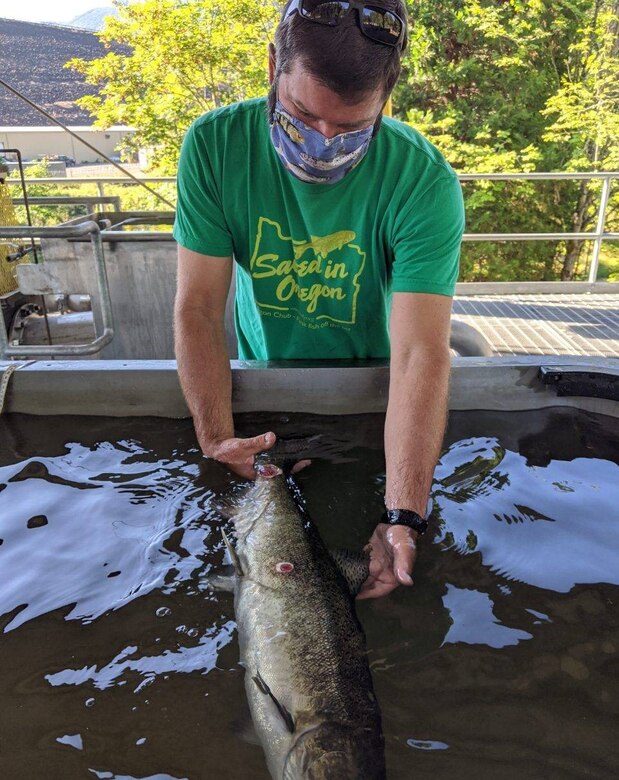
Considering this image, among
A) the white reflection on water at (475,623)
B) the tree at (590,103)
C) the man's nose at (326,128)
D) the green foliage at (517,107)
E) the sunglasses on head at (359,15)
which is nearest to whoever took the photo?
the white reflection on water at (475,623)

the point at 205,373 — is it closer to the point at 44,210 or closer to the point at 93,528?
the point at 93,528

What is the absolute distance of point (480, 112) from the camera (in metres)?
12.9

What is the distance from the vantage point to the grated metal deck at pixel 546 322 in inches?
267

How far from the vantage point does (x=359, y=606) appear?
196 centimetres

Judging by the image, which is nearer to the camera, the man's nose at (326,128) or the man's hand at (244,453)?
the man's nose at (326,128)

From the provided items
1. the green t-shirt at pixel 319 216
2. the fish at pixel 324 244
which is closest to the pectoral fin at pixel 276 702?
the green t-shirt at pixel 319 216

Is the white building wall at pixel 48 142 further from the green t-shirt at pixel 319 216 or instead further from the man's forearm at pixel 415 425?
the man's forearm at pixel 415 425

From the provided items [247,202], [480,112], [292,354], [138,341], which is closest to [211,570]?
[292,354]

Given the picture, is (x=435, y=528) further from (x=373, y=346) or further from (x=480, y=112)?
(x=480, y=112)

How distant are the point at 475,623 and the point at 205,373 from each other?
4.49 ft

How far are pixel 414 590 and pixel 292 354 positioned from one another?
130 cm

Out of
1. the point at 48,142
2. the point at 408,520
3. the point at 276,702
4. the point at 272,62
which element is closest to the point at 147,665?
the point at 276,702

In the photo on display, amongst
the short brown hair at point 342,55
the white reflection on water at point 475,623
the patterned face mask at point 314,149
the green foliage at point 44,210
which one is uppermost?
the short brown hair at point 342,55

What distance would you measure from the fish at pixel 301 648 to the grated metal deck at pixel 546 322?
16.1 ft
